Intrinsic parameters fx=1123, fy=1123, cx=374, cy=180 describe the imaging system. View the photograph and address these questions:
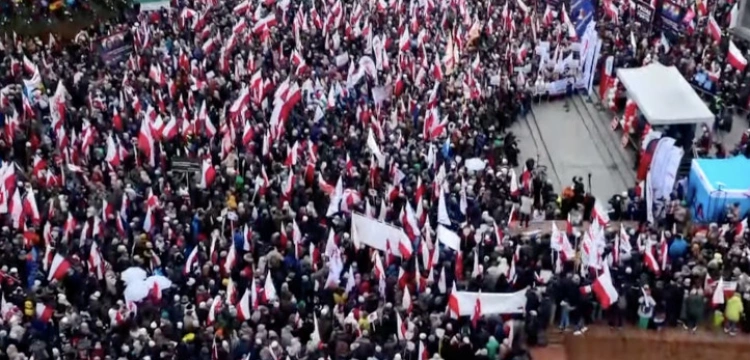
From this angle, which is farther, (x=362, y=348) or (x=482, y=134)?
(x=482, y=134)

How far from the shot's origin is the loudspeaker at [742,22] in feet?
102

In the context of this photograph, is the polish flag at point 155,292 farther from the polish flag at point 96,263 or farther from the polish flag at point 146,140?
the polish flag at point 146,140

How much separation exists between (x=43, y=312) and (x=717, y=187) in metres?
13.0

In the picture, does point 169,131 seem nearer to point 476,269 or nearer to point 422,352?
point 476,269

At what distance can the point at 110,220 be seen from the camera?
70.5ft

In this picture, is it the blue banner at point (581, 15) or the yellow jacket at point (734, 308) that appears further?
the blue banner at point (581, 15)

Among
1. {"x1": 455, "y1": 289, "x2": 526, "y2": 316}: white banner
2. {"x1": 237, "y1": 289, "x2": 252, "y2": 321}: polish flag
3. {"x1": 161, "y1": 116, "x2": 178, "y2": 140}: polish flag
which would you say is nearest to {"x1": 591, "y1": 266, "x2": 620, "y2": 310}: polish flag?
{"x1": 455, "y1": 289, "x2": 526, "y2": 316}: white banner

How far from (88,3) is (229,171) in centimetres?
1400

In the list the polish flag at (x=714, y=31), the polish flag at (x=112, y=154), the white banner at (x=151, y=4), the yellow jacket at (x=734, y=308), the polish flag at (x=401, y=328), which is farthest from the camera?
the white banner at (x=151, y=4)

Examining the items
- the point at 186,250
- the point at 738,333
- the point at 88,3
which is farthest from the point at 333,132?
the point at 88,3

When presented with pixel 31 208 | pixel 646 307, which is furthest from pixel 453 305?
pixel 31 208

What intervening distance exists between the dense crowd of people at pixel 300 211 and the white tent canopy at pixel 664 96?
2.22 metres

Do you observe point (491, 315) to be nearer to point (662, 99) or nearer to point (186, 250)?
point (186, 250)

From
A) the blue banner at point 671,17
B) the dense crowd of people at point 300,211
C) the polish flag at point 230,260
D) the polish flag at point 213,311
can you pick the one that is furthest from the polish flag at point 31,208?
the blue banner at point 671,17
